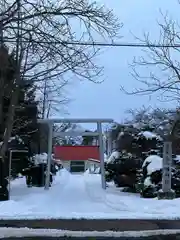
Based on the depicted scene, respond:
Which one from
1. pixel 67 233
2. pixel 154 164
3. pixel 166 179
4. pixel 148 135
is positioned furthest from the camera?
pixel 148 135

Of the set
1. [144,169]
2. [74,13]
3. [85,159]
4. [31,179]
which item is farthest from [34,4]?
[85,159]

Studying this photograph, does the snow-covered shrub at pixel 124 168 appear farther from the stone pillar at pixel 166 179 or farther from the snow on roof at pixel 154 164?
the stone pillar at pixel 166 179

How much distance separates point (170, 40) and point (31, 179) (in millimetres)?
14309

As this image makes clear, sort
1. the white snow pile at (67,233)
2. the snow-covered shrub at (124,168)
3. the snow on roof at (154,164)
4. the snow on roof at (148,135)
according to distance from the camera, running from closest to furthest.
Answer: the white snow pile at (67,233)
the snow on roof at (154,164)
the snow on roof at (148,135)
the snow-covered shrub at (124,168)

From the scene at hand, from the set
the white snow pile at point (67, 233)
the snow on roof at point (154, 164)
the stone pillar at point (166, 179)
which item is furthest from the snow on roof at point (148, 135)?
the white snow pile at point (67, 233)

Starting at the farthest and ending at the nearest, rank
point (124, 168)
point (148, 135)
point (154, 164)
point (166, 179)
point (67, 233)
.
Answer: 1. point (124, 168)
2. point (148, 135)
3. point (154, 164)
4. point (166, 179)
5. point (67, 233)

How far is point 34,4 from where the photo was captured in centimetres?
1349

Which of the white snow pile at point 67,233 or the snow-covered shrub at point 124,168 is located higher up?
the snow-covered shrub at point 124,168

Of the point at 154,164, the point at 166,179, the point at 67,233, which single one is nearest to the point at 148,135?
the point at 154,164

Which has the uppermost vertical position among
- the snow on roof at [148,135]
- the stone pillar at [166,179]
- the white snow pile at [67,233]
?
the snow on roof at [148,135]

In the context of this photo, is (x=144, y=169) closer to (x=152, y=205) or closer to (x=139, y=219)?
(x=152, y=205)

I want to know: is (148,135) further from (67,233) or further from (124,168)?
(67,233)

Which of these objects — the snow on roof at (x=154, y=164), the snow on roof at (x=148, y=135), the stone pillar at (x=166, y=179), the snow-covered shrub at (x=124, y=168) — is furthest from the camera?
the snow-covered shrub at (x=124, y=168)

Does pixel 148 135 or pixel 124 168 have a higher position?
pixel 148 135
